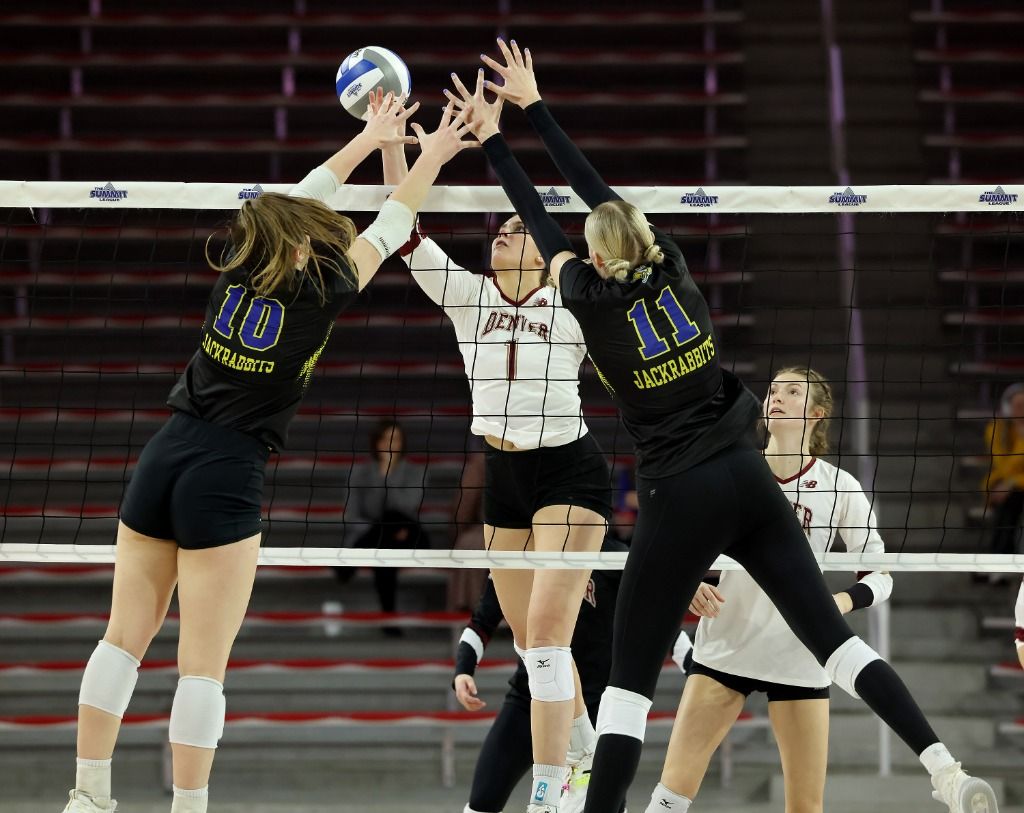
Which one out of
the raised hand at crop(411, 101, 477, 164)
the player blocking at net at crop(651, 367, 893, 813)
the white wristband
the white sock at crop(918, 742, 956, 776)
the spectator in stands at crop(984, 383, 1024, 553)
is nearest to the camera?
the white sock at crop(918, 742, 956, 776)

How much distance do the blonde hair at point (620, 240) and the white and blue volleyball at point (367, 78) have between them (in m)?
1.29

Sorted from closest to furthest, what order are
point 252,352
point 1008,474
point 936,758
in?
1. point 936,758
2. point 252,352
3. point 1008,474

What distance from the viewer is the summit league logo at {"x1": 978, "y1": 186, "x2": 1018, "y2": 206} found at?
16.5ft

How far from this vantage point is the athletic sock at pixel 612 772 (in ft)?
13.2

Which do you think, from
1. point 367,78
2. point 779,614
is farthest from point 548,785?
point 367,78

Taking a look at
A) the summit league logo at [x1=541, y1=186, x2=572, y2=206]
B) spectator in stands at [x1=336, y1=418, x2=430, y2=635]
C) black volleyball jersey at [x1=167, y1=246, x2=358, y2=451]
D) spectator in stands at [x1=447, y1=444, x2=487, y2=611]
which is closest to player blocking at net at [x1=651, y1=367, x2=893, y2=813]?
the summit league logo at [x1=541, y1=186, x2=572, y2=206]

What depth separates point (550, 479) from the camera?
5.12 m

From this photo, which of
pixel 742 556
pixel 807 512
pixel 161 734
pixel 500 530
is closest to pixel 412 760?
pixel 161 734

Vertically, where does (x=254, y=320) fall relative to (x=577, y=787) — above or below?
above

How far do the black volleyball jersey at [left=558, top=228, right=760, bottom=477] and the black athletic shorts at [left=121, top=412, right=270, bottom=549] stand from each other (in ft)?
3.84

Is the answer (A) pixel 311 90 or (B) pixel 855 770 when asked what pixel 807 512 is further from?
(A) pixel 311 90

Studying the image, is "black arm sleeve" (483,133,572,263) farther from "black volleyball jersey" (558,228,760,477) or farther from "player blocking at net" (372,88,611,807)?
"player blocking at net" (372,88,611,807)

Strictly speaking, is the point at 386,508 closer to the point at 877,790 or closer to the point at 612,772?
the point at 877,790

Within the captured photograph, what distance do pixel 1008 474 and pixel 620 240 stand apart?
6.19m
